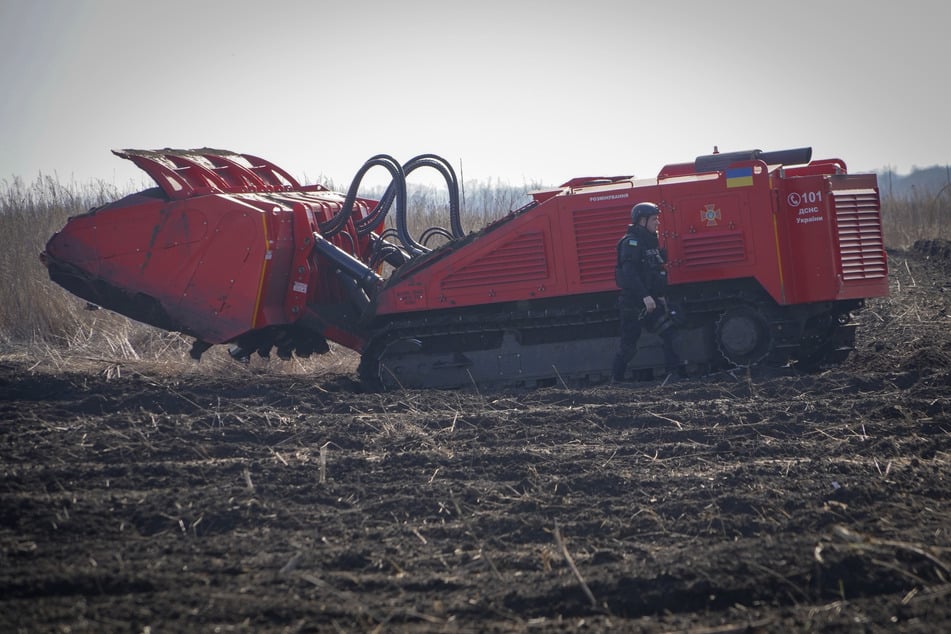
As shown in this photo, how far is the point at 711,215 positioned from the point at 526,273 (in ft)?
6.08

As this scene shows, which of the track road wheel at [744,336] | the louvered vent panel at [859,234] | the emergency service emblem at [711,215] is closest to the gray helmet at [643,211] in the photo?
the emergency service emblem at [711,215]

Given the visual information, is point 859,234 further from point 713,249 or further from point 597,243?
point 597,243

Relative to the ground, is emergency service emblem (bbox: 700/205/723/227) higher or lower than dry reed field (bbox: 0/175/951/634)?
higher

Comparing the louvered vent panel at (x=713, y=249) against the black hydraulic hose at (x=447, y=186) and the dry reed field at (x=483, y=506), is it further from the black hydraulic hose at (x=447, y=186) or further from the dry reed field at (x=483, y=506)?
the black hydraulic hose at (x=447, y=186)

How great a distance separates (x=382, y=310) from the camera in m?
9.95

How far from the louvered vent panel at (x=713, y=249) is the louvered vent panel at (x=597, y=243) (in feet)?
2.19

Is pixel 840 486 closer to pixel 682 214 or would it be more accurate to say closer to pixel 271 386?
pixel 682 214

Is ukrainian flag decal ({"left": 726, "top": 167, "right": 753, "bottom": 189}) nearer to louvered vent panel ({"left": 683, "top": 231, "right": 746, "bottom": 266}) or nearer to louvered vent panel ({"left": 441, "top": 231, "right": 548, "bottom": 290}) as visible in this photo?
louvered vent panel ({"left": 683, "top": 231, "right": 746, "bottom": 266})

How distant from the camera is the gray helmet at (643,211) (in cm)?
915

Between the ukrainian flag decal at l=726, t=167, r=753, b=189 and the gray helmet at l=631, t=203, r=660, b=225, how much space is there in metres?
0.84

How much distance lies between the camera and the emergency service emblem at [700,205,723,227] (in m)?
9.51

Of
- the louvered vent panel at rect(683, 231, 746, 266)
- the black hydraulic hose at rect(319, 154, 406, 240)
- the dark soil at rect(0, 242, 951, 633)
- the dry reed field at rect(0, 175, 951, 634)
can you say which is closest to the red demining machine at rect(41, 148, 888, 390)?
the louvered vent panel at rect(683, 231, 746, 266)

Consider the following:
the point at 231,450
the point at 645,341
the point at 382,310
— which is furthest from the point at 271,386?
the point at 645,341

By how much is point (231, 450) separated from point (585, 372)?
159 inches
